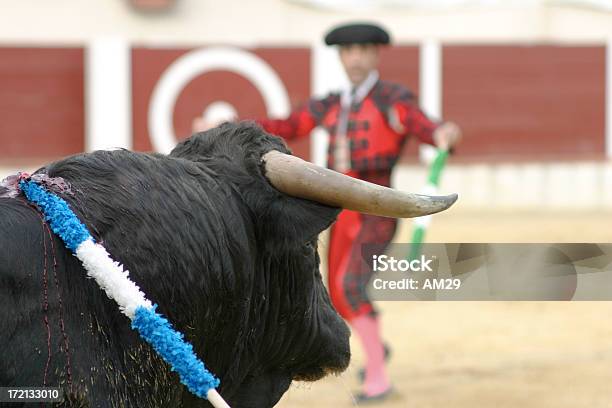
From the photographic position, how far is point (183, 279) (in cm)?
188

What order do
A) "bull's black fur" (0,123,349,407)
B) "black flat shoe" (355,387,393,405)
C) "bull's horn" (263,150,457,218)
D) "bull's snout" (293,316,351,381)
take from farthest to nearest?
1. "black flat shoe" (355,387,393,405)
2. "bull's snout" (293,316,351,381)
3. "bull's horn" (263,150,457,218)
4. "bull's black fur" (0,123,349,407)

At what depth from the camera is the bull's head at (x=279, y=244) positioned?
6.56ft

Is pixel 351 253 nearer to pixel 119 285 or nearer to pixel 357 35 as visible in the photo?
pixel 357 35

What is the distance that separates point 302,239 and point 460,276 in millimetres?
1020

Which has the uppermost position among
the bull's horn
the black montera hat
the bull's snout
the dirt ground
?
the black montera hat

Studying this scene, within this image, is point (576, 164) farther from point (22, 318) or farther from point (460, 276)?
point (22, 318)

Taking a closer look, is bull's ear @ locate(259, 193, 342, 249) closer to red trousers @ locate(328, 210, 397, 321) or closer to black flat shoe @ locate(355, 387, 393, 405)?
red trousers @ locate(328, 210, 397, 321)

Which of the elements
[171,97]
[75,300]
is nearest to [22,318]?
[75,300]

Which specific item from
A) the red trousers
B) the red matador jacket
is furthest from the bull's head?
the red matador jacket

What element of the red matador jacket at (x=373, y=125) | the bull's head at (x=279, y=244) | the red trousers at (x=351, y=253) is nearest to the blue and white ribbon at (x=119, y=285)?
the bull's head at (x=279, y=244)

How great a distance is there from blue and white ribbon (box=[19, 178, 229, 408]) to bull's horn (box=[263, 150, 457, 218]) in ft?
1.10

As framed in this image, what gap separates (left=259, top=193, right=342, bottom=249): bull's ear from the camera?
6.56 ft

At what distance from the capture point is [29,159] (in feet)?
40.8

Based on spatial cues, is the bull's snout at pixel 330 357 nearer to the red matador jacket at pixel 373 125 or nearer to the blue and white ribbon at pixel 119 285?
the blue and white ribbon at pixel 119 285
